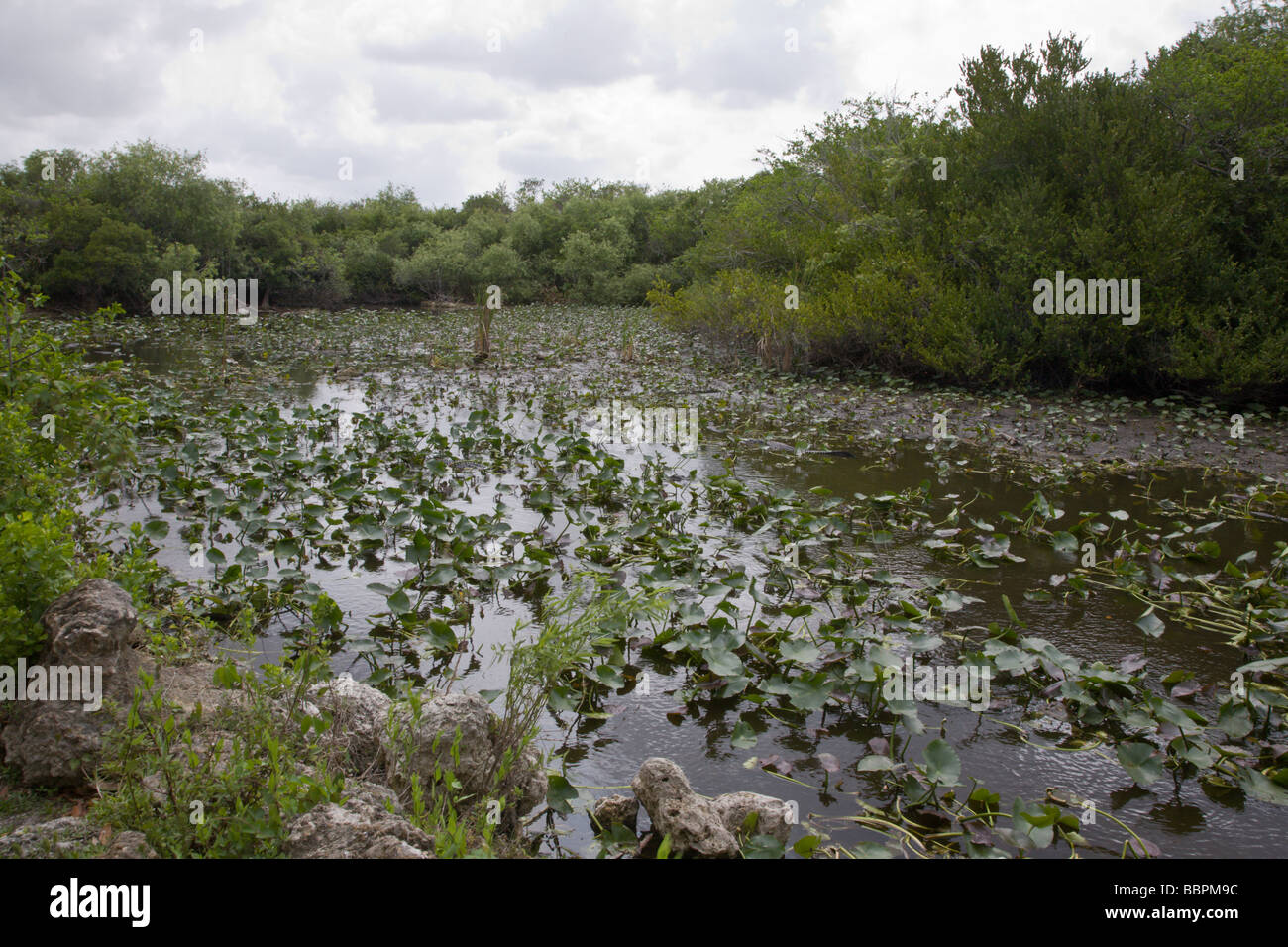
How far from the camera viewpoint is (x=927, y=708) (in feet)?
12.6

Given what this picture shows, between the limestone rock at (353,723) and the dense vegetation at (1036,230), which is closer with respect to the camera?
the limestone rock at (353,723)

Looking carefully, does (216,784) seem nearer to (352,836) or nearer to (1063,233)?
(352,836)

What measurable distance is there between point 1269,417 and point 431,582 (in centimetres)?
1108

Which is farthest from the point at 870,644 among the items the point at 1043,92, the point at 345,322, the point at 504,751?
the point at 345,322

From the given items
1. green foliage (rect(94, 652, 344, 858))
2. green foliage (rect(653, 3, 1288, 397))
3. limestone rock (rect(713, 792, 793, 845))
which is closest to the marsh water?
limestone rock (rect(713, 792, 793, 845))

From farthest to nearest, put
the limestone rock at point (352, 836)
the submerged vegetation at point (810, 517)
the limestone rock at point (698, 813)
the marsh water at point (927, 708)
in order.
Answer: the marsh water at point (927, 708) → the submerged vegetation at point (810, 517) → the limestone rock at point (698, 813) → the limestone rock at point (352, 836)

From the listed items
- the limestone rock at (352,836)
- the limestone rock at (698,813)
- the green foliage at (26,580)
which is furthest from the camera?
the green foliage at (26,580)

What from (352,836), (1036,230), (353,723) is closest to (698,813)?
(352,836)

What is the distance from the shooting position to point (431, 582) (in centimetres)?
459

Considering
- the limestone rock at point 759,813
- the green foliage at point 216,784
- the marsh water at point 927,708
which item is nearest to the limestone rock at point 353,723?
the green foliage at point 216,784

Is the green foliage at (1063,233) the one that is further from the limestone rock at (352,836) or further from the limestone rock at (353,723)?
the limestone rock at (352,836)

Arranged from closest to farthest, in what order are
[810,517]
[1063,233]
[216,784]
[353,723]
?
[216,784] < [353,723] < [810,517] < [1063,233]

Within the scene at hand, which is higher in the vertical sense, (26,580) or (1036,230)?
(1036,230)

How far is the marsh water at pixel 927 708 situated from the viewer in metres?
3.08
